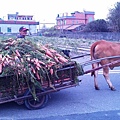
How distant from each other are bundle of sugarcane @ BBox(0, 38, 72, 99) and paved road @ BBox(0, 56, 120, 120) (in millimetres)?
668

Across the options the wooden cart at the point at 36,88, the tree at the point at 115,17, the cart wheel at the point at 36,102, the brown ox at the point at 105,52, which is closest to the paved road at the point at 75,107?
the cart wheel at the point at 36,102

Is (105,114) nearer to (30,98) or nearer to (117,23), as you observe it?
(30,98)

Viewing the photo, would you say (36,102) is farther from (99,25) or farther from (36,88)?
(99,25)

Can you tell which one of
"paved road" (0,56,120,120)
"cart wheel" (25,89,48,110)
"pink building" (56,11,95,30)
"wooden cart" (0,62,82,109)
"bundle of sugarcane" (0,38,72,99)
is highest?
"pink building" (56,11,95,30)

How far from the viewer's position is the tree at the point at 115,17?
45.2 metres

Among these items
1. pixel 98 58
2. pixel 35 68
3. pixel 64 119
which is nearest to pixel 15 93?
pixel 35 68

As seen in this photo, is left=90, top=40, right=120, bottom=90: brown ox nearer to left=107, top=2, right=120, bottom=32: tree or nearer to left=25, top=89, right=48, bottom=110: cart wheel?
left=25, top=89, right=48, bottom=110: cart wheel

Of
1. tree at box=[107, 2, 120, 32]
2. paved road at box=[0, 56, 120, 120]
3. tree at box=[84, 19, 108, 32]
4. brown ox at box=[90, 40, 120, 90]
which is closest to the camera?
paved road at box=[0, 56, 120, 120]

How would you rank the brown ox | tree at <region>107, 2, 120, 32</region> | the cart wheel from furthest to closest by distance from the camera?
1. tree at <region>107, 2, 120, 32</region>
2. the brown ox
3. the cart wheel

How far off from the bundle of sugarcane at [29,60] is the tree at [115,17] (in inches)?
1594

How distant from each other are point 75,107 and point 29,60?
5.22ft

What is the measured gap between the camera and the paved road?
5531 mm

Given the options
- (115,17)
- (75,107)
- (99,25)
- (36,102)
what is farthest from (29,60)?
(99,25)

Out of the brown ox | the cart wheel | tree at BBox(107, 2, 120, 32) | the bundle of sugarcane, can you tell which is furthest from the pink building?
the cart wheel
